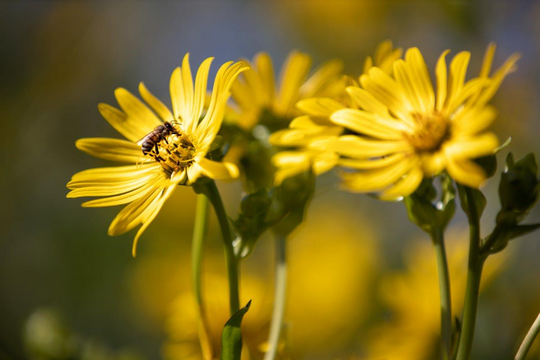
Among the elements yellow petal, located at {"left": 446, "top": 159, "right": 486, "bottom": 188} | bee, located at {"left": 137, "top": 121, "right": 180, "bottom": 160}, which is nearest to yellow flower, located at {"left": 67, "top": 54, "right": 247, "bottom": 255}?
bee, located at {"left": 137, "top": 121, "right": 180, "bottom": 160}

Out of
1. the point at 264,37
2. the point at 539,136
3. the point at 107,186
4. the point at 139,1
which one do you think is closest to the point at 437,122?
the point at 107,186

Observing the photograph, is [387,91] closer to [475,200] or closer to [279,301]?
[475,200]

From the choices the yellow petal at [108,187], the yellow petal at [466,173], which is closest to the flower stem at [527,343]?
the yellow petal at [466,173]

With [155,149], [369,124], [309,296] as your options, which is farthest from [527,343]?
[309,296]

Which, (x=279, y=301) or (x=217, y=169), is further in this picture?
(x=279, y=301)

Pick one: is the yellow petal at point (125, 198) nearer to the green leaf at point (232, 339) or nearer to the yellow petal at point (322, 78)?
the green leaf at point (232, 339)

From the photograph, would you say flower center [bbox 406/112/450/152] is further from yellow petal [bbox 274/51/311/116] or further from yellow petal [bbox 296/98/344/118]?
yellow petal [bbox 274/51/311/116]
